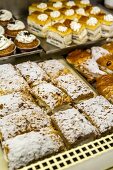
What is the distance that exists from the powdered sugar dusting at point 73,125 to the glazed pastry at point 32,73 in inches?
14.8

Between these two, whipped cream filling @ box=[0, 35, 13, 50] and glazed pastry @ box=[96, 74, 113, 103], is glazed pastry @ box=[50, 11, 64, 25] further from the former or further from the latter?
glazed pastry @ box=[96, 74, 113, 103]

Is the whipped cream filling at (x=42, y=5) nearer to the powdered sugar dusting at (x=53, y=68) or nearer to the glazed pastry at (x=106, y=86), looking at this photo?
the powdered sugar dusting at (x=53, y=68)

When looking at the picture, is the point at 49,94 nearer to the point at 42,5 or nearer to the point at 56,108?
the point at 56,108

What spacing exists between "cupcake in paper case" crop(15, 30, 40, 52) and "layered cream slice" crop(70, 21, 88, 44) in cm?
29

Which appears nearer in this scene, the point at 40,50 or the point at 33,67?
the point at 33,67

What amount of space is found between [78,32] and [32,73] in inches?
23.2

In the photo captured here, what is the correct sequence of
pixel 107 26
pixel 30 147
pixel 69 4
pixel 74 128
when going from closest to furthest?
pixel 30 147
pixel 74 128
pixel 107 26
pixel 69 4

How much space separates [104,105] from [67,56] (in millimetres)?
714

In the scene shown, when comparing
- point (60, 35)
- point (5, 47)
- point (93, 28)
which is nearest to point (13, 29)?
point (5, 47)

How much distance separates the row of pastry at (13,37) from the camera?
2.15 metres

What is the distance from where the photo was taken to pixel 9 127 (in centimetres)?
150

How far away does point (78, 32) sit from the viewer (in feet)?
7.63

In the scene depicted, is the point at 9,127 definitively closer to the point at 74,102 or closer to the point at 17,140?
the point at 17,140

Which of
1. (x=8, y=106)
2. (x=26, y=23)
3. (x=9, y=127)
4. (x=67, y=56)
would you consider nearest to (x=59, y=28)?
(x=67, y=56)
